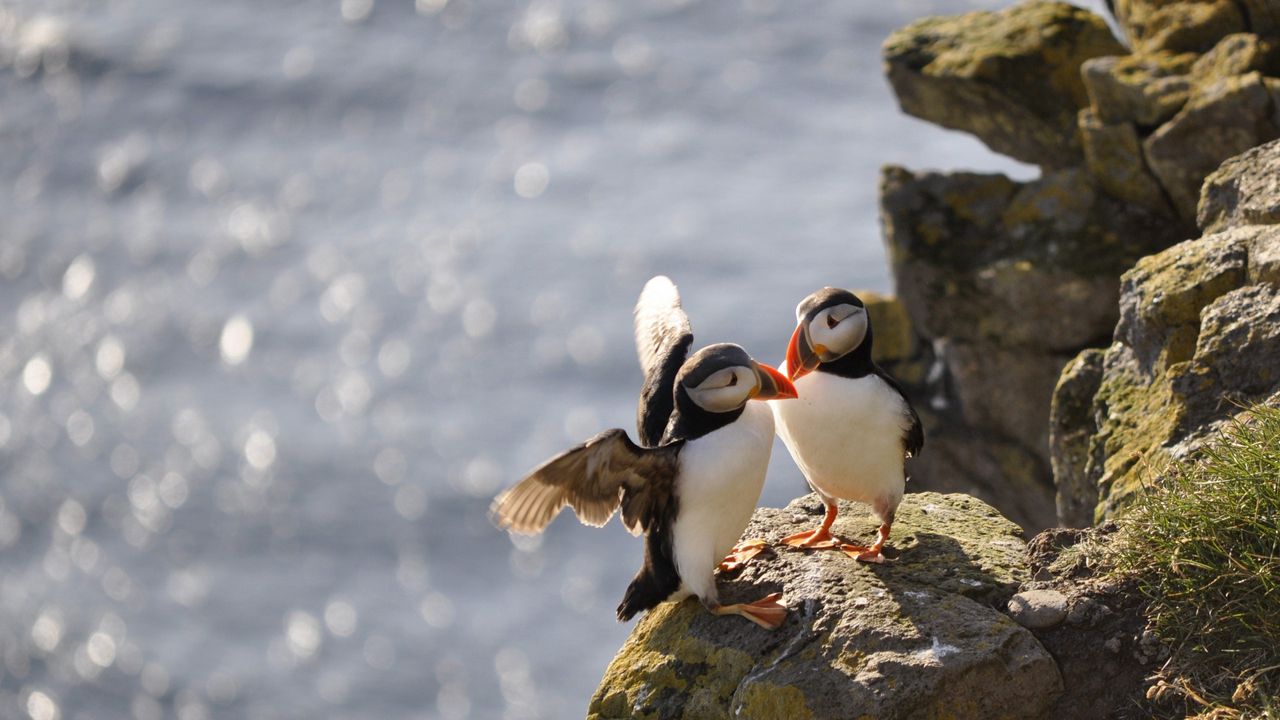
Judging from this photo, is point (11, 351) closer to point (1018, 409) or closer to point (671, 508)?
point (1018, 409)

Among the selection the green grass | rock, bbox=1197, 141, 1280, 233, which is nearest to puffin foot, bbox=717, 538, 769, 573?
the green grass

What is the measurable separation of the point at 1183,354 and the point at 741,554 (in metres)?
1.76

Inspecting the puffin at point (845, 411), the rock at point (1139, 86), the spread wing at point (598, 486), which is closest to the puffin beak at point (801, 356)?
the puffin at point (845, 411)

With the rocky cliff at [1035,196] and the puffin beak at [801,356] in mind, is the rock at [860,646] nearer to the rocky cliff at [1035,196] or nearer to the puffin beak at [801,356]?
the puffin beak at [801,356]

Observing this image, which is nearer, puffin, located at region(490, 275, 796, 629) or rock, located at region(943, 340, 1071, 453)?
puffin, located at region(490, 275, 796, 629)

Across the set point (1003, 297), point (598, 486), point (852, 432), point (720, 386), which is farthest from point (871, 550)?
point (1003, 297)

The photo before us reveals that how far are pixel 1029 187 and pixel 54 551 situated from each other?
62.0 ft

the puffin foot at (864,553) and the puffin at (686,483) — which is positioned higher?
the puffin at (686,483)

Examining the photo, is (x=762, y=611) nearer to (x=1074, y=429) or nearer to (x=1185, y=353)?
(x=1185, y=353)

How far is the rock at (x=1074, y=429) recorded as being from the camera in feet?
20.5

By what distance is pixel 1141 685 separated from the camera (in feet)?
14.4

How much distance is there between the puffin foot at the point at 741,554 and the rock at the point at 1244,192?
88.4 inches

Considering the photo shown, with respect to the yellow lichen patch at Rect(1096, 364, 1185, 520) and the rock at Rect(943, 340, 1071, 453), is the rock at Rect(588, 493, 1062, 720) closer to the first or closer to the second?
the yellow lichen patch at Rect(1096, 364, 1185, 520)

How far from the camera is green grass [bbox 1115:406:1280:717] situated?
4.18 meters
